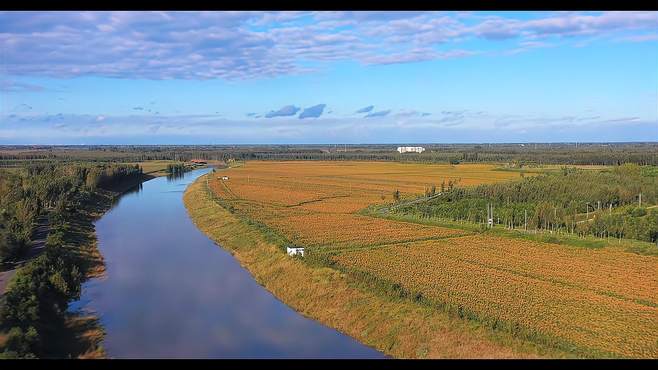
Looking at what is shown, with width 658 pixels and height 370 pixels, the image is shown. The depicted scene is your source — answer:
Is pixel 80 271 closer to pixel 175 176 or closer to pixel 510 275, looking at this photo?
pixel 510 275

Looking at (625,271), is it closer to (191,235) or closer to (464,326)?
(464,326)

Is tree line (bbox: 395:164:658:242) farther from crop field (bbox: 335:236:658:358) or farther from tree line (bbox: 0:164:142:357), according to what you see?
tree line (bbox: 0:164:142:357)

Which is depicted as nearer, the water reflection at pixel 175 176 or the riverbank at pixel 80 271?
the riverbank at pixel 80 271

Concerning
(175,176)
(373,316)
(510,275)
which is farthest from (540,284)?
(175,176)

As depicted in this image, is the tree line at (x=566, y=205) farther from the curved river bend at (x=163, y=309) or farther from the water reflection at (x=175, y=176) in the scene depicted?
the water reflection at (x=175, y=176)

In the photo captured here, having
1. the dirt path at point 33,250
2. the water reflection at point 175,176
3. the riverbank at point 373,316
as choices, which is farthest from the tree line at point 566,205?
the water reflection at point 175,176

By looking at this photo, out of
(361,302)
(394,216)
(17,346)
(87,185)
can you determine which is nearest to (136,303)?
(17,346)
